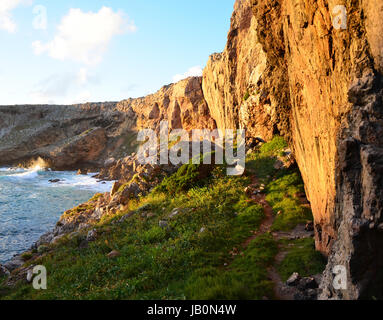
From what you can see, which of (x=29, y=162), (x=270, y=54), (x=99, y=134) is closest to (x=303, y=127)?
(x=270, y=54)

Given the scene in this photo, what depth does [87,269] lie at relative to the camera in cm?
1073

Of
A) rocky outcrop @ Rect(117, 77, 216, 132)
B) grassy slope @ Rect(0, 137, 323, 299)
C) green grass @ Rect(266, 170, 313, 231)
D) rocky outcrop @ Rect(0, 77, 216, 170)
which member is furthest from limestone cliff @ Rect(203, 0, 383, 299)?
rocky outcrop @ Rect(0, 77, 216, 170)

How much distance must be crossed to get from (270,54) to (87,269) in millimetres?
12459

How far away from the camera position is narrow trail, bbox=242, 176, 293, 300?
7.45 metres

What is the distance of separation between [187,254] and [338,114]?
6.70 meters

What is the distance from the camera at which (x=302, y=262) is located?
351 inches

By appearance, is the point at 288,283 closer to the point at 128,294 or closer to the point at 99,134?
the point at 128,294

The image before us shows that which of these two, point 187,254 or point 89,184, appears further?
point 89,184

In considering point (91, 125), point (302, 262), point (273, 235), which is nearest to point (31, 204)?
point (273, 235)

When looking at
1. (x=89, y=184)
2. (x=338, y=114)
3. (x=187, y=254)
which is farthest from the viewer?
(x=89, y=184)

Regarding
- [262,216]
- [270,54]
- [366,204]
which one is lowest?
[262,216]

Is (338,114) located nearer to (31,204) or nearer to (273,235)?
(273,235)

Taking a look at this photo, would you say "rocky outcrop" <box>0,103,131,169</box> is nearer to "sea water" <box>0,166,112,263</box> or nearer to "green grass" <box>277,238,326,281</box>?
"sea water" <box>0,166,112,263</box>

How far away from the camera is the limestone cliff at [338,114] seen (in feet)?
16.9
